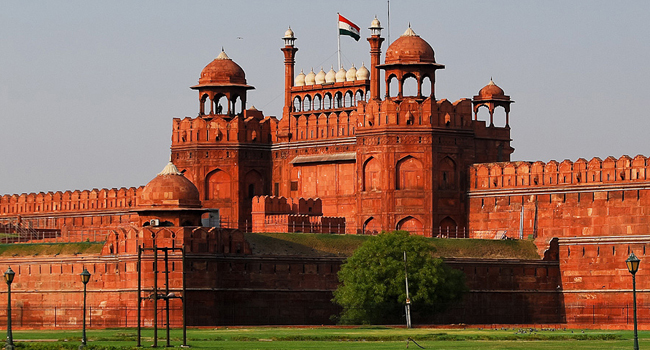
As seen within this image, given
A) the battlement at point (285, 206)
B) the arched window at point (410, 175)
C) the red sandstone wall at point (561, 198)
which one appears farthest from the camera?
the battlement at point (285, 206)

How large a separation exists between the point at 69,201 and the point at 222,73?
55.7ft

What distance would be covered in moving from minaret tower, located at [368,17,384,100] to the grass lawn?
2901 cm

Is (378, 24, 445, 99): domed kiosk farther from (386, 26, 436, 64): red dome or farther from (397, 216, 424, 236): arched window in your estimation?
(397, 216, 424, 236): arched window

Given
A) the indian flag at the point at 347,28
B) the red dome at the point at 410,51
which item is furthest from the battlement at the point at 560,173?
the indian flag at the point at 347,28

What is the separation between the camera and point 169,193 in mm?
84438

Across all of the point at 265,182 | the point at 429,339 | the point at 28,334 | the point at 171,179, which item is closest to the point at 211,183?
the point at 265,182

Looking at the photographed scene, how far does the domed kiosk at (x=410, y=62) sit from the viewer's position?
96.5 metres

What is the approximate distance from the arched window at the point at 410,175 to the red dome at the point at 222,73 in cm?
Result: 1396

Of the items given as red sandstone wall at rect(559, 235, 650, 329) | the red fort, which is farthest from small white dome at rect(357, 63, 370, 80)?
red sandstone wall at rect(559, 235, 650, 329)

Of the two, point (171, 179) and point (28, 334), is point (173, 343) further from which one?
point (171, 179)

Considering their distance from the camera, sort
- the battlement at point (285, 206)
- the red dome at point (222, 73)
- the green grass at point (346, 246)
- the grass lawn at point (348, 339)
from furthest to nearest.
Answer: the red dome at point (222, 73), the battlement at point (285, 206), the green grass at point (346, 246), the grass lawn at point (348, 339)

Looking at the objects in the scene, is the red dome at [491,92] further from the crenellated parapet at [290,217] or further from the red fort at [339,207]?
the crenellated parapet at [290,217]

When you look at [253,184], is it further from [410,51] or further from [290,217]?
[410,51]

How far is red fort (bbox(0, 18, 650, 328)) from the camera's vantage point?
275ft
